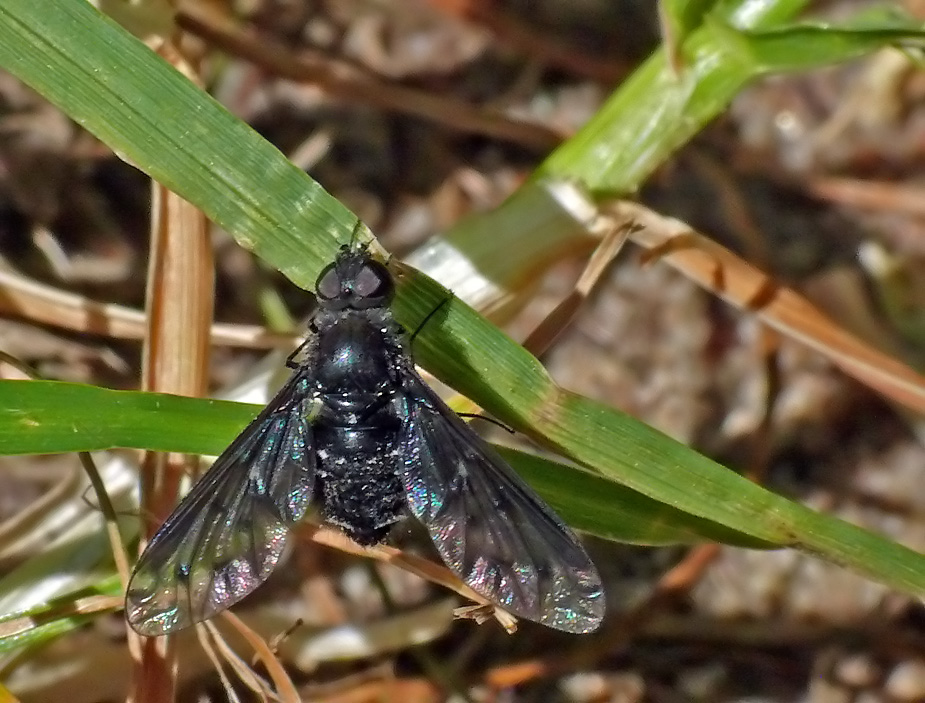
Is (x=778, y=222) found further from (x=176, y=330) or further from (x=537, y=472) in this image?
(x=176, y=330)

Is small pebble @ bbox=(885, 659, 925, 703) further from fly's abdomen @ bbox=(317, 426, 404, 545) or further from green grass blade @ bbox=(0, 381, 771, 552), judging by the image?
fly's abdomen @ bbox=(317, 426, 404, 545)

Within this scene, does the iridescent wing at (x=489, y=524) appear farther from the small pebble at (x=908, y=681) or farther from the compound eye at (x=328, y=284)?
the small pebble at (x=908, y=681)

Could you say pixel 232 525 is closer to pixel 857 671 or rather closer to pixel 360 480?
pixel 360 480

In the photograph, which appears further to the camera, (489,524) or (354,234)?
(489,524)

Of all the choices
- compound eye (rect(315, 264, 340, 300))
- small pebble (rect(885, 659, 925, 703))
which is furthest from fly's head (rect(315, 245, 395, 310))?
small pebble (rect(885, 659, 925, 703))

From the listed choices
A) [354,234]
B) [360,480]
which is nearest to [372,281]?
[354,234]

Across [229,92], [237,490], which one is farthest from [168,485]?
[229,92]
